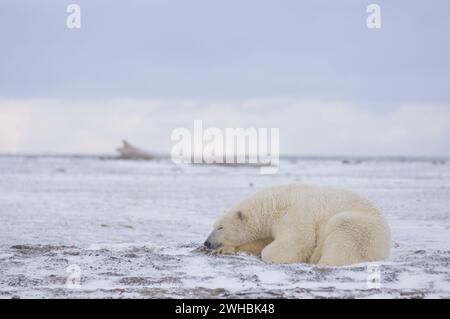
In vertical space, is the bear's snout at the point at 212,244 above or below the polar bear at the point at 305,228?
below

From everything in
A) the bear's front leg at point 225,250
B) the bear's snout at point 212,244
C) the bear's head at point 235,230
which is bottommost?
the bear's front leg at point 225,250

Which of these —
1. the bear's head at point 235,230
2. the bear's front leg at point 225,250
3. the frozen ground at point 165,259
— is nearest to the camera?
the frozen ground at point 165,259

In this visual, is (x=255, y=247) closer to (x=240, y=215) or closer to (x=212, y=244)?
(x=240, y=215)

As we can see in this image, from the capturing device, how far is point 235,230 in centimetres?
854

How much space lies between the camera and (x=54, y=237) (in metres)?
10.7

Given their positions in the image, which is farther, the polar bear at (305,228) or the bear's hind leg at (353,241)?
the polar bear at (305,228)

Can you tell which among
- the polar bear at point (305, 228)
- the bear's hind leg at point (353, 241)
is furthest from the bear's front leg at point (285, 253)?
the bear's hind leg at point (353, 241)

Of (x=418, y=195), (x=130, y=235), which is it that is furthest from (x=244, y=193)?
(x=130, y=235)

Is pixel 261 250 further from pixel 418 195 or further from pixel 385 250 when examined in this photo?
pixel 418 195

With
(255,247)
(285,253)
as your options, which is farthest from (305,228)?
(255,247)

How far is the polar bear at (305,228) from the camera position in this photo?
7516 millimetres

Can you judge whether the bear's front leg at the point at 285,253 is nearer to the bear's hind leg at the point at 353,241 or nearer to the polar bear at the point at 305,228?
the polar bear at the point at 305,228

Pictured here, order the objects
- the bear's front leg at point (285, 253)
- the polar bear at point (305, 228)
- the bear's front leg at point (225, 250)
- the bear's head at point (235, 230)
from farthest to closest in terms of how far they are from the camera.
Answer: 1. the bear's head at point (235, 230)
2. the bear's front leg at point (225, 250)
3. the bear's front leg at point (285, 253)
4. the polar bear at point (305, 228)

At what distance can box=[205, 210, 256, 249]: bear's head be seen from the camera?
852 centimetres
